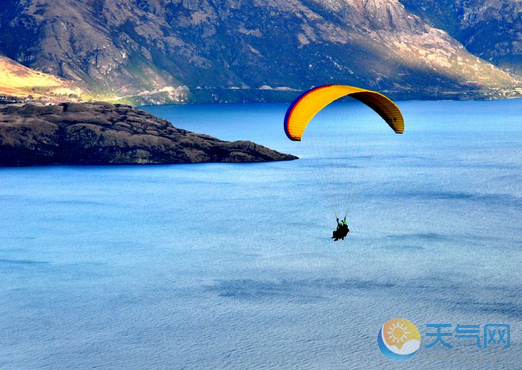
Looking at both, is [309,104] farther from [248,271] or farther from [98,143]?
[98,143]

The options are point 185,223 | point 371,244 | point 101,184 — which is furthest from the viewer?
point 101,184

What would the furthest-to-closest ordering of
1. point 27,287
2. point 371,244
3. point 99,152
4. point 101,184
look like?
point 99,152 < point 101,184 < point 371,244 < point 27,287

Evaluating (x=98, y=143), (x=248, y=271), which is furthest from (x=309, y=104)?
(x=98, y=143)

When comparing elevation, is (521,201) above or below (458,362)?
above

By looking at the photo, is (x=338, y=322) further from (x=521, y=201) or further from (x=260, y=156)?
(x=260, y=156)

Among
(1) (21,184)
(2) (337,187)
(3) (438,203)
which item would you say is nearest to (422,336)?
(3) (438,203)

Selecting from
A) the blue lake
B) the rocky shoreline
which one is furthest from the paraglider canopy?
the rocky shoreline

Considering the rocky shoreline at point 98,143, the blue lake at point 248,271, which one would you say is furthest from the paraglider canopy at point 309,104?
the rocky shoreline at point 98,143
